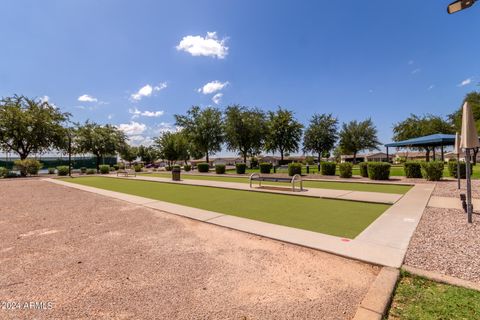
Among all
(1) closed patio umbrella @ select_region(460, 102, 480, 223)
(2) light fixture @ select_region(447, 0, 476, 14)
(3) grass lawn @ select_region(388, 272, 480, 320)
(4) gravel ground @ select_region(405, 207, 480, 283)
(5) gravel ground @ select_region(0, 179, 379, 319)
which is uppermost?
(2) light fixture @ select_region(447, 0, 476, 14)

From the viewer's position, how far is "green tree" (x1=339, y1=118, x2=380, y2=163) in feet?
164

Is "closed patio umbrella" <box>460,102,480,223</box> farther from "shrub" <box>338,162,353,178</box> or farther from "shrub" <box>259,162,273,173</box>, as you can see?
"shrub" <box>259,162,273,173</box>

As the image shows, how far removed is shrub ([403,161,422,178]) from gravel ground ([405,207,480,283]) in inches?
416

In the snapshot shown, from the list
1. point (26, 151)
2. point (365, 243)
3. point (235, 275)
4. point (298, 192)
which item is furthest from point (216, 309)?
point (26, 151)

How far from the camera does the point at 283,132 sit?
3778 cm

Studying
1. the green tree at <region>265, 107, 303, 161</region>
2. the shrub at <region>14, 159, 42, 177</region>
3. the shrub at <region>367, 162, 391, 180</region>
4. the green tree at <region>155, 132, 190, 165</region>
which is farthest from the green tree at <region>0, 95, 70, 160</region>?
the shrub at <region>367, 162, 391, 180</region>

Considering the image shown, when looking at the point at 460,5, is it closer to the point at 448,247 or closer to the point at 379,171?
the point at 448,247

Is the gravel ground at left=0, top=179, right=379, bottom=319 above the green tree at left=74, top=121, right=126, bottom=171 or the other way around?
the other way around

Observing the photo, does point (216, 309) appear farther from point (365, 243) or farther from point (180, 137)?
point (180, 137)

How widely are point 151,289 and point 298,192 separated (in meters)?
8.45

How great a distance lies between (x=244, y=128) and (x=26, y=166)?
2831 centimetres

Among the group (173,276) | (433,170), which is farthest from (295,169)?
(173,276)

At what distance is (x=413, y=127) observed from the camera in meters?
41.8

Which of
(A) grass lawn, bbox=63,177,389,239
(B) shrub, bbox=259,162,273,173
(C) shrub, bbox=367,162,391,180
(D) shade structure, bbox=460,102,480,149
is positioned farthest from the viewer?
(B) shrub, bbox=259,162,273,173
